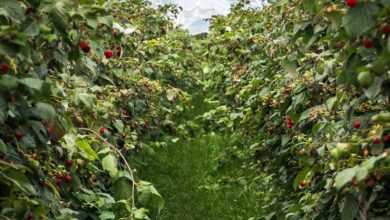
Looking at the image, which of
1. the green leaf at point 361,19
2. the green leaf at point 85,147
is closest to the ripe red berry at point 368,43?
the green leaf at point 361,19

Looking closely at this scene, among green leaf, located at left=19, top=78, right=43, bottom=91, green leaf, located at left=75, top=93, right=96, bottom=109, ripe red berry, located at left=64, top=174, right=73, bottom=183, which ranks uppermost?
green leaf, located at left=19, top=78, right=43, bottom=91

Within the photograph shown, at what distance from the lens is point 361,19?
85.7 inches

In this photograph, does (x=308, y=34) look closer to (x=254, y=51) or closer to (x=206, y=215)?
(x=206, y=215)

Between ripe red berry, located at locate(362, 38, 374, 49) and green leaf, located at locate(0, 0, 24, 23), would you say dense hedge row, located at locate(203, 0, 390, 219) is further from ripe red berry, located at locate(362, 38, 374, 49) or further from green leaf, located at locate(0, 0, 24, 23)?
green leaf, located at locate(0, 0, 24, 23)

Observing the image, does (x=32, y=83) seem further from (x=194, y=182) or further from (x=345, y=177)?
(x=194, y=182)

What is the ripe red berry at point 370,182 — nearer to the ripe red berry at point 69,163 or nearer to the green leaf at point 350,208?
the green leaf at point 350,208

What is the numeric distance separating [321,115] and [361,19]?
1.18 meters

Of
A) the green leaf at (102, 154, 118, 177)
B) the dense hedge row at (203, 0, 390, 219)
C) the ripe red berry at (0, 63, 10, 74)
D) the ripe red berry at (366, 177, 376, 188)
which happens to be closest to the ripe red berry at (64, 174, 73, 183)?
the green leaf at (102, 154, 118, 177)

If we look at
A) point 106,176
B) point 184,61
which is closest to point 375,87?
point 106,176

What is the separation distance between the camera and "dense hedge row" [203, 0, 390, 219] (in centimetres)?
219

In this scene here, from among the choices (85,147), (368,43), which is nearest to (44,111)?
(85,147)

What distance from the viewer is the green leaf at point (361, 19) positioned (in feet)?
7.12

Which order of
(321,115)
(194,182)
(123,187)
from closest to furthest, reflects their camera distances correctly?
1. (123,187)
2. (321,115)
3. (194,182)

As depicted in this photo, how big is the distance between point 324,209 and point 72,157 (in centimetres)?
131
